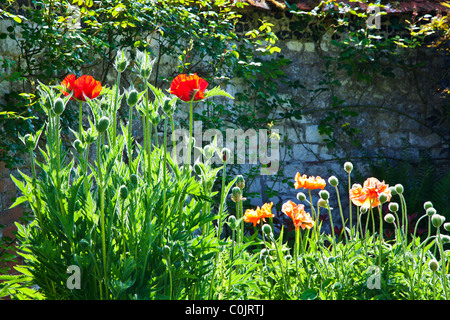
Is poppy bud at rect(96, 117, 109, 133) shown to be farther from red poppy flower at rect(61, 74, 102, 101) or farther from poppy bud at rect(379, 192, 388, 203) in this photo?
poppy bud at rect(379, 192, 388, 203)

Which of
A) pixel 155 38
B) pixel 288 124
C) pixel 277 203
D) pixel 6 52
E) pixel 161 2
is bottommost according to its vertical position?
pixel 277 203

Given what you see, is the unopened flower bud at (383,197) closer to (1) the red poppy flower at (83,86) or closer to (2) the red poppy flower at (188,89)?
(2) the red poppy flower at (188,89)

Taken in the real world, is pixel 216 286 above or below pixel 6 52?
below

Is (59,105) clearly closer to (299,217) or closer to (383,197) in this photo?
(299,217)

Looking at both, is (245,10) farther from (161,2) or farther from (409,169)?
(409,169)

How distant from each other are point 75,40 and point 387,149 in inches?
129

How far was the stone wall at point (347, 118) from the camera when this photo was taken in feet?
13.8

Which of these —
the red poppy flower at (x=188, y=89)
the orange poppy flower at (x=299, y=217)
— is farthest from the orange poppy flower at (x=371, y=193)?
the red poppy flower at (x=188, y=89)

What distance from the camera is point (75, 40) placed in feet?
8.55

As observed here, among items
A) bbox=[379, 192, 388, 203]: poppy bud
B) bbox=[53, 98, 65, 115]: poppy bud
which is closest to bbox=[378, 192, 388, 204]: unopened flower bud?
bbox=[379, 192, 388, 203]: poppy bud

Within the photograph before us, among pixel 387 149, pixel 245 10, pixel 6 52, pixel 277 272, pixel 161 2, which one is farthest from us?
pixel 387 149

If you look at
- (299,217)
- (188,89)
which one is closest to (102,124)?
(188,89)
